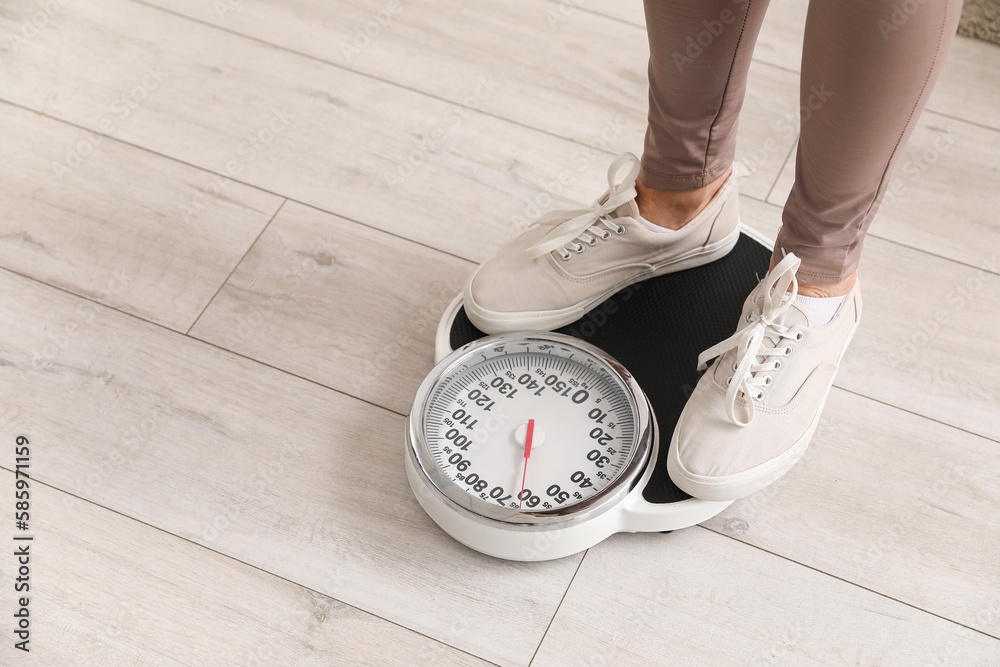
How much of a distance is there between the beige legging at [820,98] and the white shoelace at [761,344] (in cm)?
3

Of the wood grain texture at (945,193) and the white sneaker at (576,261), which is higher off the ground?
the white sneaker at (576,261)

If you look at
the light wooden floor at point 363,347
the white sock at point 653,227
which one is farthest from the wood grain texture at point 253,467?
the white sock at point 653,227

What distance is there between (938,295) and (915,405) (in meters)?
0.21

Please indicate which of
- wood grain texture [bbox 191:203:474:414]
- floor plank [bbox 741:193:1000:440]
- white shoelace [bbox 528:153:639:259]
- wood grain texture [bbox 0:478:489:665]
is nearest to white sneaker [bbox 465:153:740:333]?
white shoelace [bbox 528:153:639:259]

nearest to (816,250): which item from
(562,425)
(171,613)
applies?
(562,425)

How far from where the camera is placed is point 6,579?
0.98m

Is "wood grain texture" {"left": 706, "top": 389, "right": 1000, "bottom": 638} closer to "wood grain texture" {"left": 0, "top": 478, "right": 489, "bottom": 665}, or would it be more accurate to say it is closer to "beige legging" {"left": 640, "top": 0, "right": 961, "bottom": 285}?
"beige legging" {"left": 640, "top": 0, "right": 961, "bottom": 285}

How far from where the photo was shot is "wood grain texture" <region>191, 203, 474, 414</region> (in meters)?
1.17

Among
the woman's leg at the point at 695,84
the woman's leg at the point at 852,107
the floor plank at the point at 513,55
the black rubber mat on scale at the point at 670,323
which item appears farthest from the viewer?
the floor plank at the point at 513,55

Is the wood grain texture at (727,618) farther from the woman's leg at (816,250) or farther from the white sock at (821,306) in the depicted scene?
the white sock at (821,306)

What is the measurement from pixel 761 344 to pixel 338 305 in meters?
0.57

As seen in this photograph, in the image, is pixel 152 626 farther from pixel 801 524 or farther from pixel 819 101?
pixel 819 101

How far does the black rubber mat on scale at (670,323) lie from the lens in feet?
3.53

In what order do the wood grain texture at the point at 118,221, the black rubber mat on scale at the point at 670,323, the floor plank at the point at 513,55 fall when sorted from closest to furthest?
1. the black rubber mat on scale at the point at 670,323
2. the wood grain texture at the point at 118,221
3. the floor plank at the point at 513,55
